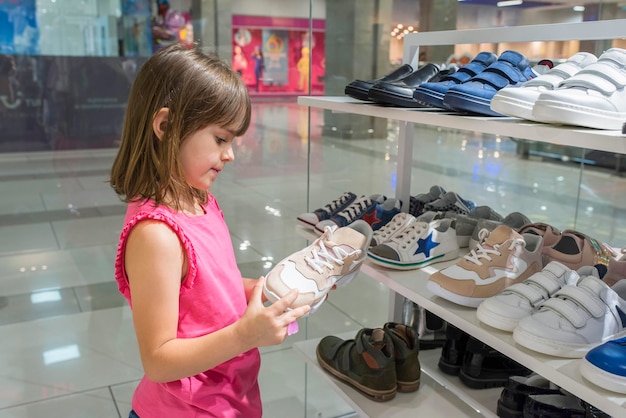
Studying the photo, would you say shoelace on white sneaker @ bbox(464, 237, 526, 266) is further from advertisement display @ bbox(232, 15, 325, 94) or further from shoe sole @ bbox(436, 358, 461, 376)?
advertisement display @ bbox(232, 15, 325, 94)

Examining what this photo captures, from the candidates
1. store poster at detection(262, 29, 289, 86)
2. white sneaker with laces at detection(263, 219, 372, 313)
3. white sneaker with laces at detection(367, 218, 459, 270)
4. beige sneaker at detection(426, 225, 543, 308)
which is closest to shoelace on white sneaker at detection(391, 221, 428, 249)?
white sneaker with laces at detection(367, 218, 459, 270)

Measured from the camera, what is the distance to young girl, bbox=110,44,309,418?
1.07 m

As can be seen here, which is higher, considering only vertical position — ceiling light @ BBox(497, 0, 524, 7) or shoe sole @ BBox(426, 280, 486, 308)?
ceiling light @ BBox(497, 0, 524, 7)

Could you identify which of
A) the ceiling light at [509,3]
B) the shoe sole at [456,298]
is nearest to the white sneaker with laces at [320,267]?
the shoe sole at [456,298]

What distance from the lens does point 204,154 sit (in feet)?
3.82

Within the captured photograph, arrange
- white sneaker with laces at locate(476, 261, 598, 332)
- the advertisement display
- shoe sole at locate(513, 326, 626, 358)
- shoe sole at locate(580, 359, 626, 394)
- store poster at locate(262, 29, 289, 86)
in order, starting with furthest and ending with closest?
store poster at locate(262, 29, 289, 86), the advertisement display, white sneaker with laces at locate(476, 261, 598, 332), shoe sole at locate(513, 326, 626, 358), shoe sole at locate(580, 359, 626, 394)

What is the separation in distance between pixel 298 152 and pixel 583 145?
5.17m

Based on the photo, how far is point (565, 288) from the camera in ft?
3.67

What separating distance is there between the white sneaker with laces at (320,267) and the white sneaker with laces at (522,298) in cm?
33

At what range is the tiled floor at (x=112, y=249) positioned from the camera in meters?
2.55

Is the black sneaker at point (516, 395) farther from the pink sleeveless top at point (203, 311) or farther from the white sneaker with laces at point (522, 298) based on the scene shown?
the pink sleeveless top at point (203, 311)

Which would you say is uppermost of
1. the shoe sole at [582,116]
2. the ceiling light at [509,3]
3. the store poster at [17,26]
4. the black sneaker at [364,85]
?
the ceiling light at [509,3]

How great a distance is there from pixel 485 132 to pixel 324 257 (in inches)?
18.4

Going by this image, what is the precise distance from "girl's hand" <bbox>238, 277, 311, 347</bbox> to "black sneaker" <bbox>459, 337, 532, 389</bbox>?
0.65 m
